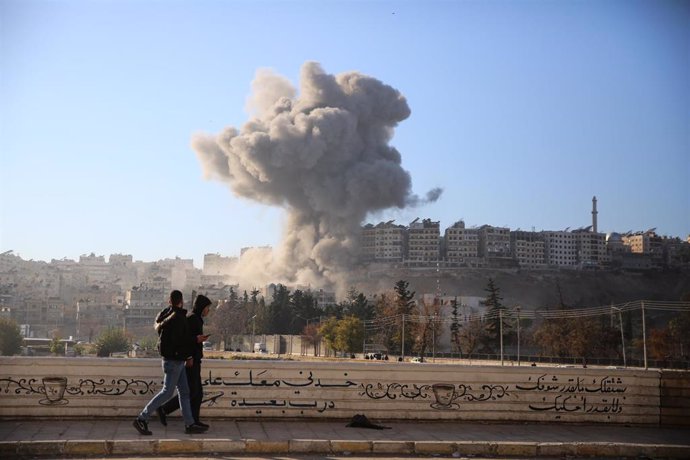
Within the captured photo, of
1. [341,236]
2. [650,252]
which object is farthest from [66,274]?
[650,252]

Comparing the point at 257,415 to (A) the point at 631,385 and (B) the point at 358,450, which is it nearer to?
(B) the point at 358,450

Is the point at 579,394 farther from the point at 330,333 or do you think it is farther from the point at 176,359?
the point at 330,333

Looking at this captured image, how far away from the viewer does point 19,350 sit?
75.6 metres

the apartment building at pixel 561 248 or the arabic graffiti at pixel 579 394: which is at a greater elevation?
the apartment building at pixel 561 248

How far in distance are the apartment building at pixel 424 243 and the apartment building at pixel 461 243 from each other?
1.79 metres

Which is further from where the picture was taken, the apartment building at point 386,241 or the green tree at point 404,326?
the apartment building at point 386,241

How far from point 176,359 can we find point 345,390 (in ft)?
6.79

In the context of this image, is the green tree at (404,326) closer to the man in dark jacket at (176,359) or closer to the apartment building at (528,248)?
the man in dark jacket at (176,359)

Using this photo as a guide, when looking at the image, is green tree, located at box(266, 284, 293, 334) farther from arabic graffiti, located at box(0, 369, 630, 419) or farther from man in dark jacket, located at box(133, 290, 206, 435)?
man in dark jacket, located at box(133, 290, 206, 435)

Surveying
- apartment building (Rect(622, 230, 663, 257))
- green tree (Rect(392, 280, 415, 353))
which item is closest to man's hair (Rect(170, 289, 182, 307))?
green tree (Rect(392, 280, 415, 353))

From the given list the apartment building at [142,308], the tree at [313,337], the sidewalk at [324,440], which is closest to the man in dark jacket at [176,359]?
the sidewalk at [324,440]

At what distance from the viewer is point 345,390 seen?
9.16m

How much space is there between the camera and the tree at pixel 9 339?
71.5 meters

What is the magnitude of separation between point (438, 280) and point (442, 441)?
135259 mm
